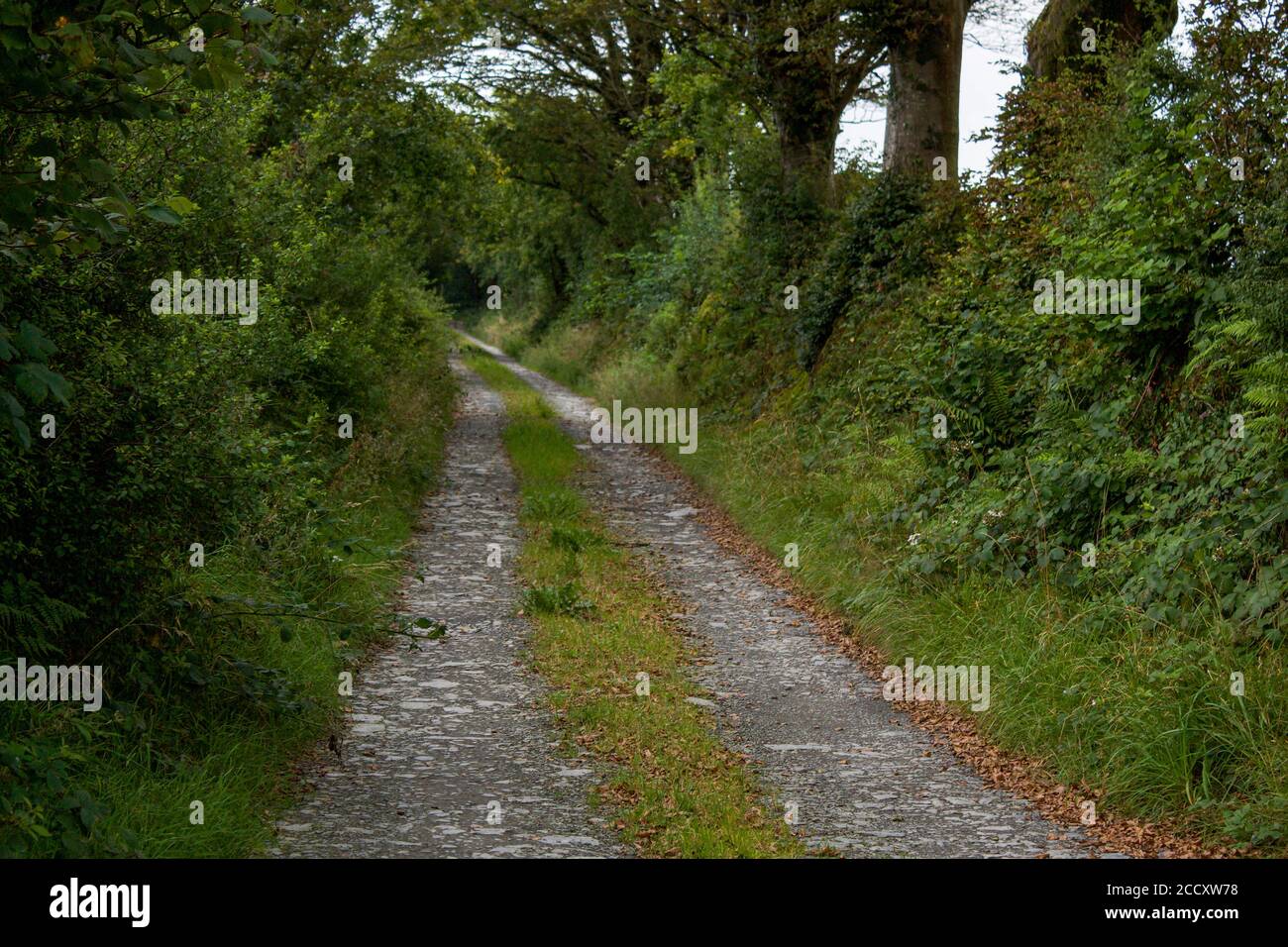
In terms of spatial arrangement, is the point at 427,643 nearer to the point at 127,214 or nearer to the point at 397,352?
the point at 127,214

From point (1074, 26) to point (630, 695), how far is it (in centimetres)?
1012

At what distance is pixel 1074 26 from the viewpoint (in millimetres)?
13742

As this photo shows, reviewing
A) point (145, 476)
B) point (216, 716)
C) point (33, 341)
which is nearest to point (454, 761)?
point (216, 716)

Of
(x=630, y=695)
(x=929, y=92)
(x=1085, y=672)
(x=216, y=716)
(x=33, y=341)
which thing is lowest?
(x=630, y=695)

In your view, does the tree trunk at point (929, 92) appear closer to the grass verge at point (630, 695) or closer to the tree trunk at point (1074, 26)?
the tree trunk at point (1074, 26)

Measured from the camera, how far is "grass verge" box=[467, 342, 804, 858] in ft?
18.7

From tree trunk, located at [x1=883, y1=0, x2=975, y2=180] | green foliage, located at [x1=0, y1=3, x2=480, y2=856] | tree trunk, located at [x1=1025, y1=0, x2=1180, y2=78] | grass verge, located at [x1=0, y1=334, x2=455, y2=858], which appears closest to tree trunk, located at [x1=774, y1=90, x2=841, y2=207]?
tree trunk, located at [x1=883, y1=0, x2=975, y2=180]

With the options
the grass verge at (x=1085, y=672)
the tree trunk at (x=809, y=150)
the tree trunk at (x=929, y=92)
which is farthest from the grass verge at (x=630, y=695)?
the tree trunk at (x=809, y=150)

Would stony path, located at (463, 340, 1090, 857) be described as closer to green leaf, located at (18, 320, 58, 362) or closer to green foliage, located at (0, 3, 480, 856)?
green foliage, located at (0, 3, 480, 856)

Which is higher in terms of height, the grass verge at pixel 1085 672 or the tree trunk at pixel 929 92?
the tree trunk at pixel 929 92

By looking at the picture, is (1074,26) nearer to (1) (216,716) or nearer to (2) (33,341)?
(1) (216,716)

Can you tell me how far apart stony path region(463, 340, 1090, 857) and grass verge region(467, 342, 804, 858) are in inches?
9.7

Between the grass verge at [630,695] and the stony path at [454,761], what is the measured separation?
193 mm

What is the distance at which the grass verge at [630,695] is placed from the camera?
225 inches
